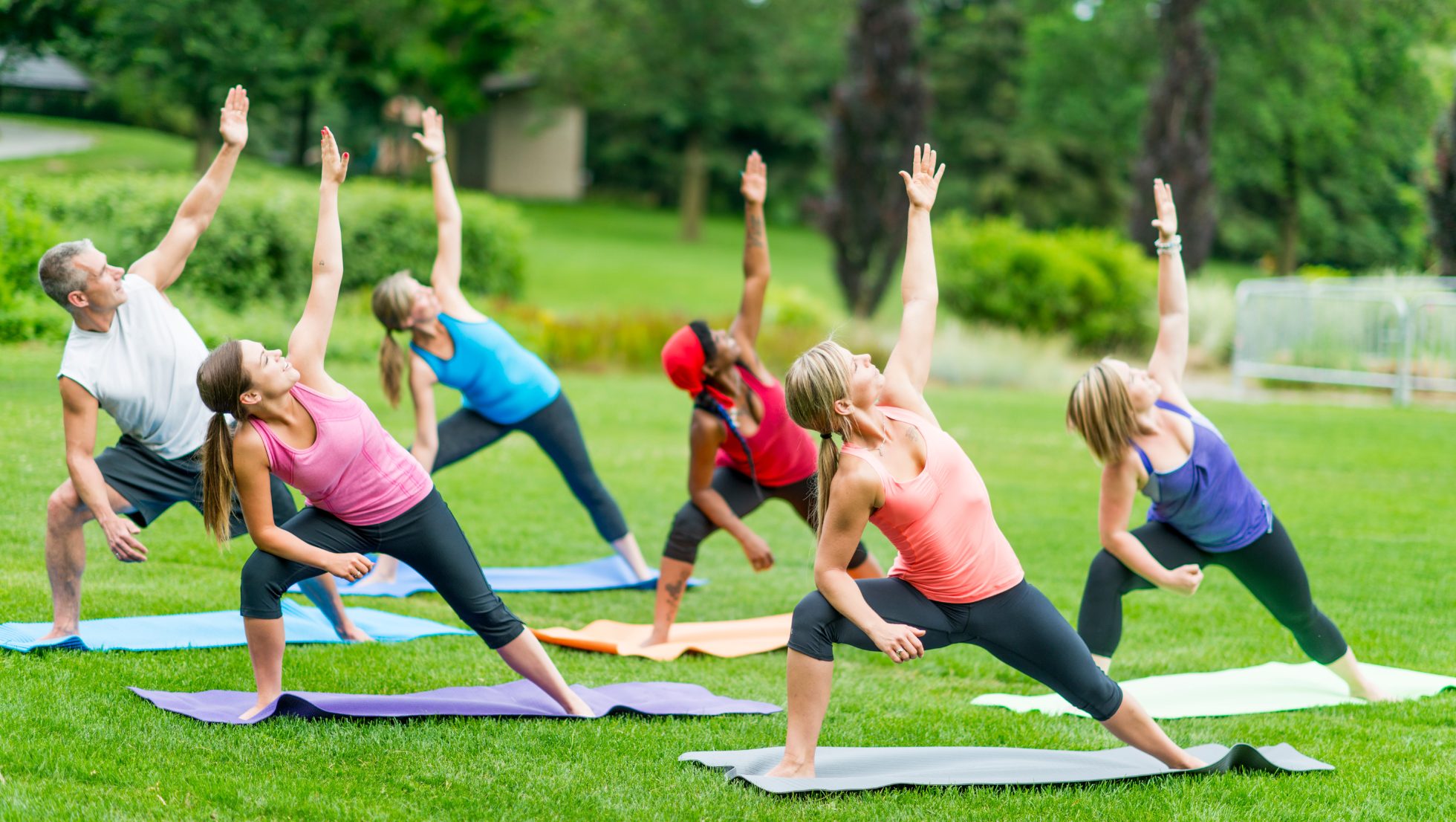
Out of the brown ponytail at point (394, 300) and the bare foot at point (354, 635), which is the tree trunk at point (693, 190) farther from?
the bare foot at point (354, 635)

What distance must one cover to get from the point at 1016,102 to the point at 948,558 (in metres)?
44.0

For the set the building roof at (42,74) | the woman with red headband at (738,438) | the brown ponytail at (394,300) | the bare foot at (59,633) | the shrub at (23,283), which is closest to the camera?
the bare foot at (59,633)

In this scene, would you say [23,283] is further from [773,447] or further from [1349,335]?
[1349,335]

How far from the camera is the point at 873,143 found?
72.8 ft

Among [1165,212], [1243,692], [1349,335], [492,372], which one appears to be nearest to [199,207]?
[492,372]

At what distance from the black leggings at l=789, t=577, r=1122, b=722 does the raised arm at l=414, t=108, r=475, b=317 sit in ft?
10.8

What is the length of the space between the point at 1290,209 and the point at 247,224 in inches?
1413

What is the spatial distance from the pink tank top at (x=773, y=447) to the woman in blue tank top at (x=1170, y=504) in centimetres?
153

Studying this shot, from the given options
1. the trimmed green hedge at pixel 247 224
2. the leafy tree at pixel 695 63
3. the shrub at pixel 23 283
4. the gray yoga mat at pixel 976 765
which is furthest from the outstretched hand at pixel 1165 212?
the leafy tree at pixel 695 63

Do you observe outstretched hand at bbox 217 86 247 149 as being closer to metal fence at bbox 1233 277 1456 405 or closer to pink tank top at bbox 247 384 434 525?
pink tank top at bbox 247 384 434 525

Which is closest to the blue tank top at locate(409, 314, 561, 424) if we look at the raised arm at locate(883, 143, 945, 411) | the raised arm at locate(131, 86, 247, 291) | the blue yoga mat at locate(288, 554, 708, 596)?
the blue yoga mat at locate(288, 554, 708, 596)

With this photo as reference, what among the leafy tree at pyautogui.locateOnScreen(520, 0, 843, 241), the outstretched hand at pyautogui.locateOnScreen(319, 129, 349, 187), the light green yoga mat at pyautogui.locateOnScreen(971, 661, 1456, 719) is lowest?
the light green yoga mat at pyautogui.locateOnScreen(971, 661, 1456, 719)

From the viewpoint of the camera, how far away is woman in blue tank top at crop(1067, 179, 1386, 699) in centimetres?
484

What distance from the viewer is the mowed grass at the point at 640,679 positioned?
4.08m
